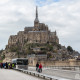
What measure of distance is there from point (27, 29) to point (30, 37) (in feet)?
38.3

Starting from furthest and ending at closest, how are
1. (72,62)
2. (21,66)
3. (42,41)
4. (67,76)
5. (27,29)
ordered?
(27,29) → (42,41) → (72,62) → (21,66) → (67,76)

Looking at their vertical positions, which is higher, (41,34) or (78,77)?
(41,34)

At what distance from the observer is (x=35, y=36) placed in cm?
13262

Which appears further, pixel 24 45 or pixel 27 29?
pixel 27 29

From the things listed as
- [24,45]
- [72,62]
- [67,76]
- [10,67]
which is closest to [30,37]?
[24,45]

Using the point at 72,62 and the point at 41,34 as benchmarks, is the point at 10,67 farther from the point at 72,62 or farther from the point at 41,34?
the point at 41,34

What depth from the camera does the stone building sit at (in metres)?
132

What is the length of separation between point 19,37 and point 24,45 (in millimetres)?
7211

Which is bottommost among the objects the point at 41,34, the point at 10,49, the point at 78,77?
the point at 78,77

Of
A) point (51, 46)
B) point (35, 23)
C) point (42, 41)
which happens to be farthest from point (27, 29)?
point (51, 46)

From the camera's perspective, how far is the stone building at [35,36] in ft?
432

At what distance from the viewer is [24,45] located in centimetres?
13275

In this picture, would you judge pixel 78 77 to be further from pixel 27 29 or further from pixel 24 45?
pixel 27 29

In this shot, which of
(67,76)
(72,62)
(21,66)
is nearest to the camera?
(67,76)
